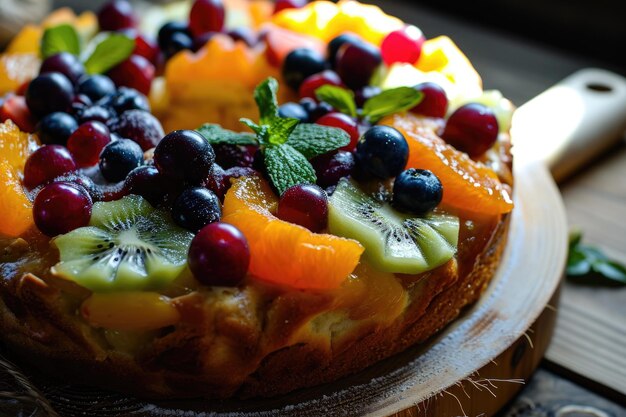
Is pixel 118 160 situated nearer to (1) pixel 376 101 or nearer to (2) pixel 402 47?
(1) pixel 376 101

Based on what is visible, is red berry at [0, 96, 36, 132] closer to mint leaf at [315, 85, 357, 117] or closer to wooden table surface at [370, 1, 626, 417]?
mint leaf at [315, 85, 357, 117]

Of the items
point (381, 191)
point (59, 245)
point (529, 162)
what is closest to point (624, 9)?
point (529, 162)

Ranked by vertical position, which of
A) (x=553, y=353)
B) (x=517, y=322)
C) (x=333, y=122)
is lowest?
(x=553, y=353)

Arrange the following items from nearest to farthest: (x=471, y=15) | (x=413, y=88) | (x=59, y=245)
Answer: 1. (x=59, y=245)
2. (x=413, y=88)
3. (x=471, y=15)

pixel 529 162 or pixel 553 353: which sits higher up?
pixel 529 162

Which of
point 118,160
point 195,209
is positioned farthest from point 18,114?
point 195,209

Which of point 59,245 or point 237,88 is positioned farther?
point 237,88

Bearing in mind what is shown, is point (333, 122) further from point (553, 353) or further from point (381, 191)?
point (553, 353)
